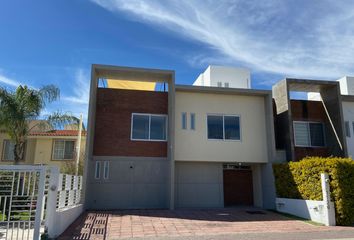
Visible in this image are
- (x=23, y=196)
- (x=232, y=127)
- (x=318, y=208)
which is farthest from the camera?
(x=232, y=127)

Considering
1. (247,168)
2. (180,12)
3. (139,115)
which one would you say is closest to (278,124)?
(247,168)

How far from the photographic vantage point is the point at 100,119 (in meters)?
16.6

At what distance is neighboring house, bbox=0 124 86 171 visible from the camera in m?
22.9

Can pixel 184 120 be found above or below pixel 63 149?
above

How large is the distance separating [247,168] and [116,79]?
31.1 feet

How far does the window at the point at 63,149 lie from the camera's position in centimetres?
2331

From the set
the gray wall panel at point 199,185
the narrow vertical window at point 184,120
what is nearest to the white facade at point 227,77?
the narrow vertical window at point 184,120

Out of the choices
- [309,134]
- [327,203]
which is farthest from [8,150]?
[327,203]

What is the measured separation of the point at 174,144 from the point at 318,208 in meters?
7.39

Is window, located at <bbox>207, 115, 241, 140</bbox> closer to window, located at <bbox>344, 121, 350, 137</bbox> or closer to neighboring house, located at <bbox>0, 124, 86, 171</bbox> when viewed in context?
window, located at <bbox>344, 121, 350, 137</bbox>

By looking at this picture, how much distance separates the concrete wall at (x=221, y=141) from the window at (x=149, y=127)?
2.56 feet

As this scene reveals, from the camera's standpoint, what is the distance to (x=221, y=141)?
57.0 ft

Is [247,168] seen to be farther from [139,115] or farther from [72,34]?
[72,34]

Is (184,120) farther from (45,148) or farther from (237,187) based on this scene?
(45,148)
